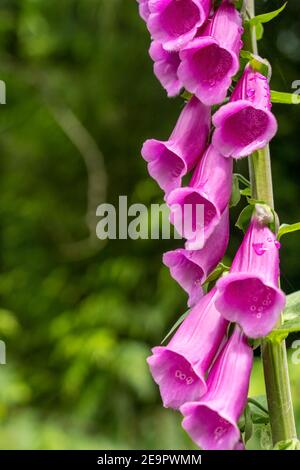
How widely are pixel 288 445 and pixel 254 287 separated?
0.14 m

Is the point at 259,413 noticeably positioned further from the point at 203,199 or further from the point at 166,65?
the point at 166,65

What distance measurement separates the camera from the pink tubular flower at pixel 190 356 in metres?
0.66

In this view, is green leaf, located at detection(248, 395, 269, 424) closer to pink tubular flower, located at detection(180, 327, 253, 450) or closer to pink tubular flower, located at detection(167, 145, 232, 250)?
pink tubular flower, located at detection(180, 327, 253, 450)

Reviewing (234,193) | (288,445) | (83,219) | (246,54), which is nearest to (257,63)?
(246,54)

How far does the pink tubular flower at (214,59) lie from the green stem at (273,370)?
2 centimetres

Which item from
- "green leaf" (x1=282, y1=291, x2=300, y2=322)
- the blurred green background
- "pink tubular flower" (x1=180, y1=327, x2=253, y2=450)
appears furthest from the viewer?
the blurred green background

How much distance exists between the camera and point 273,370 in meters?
0.67

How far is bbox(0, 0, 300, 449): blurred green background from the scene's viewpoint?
96.7 inches

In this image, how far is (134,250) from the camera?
2734mm

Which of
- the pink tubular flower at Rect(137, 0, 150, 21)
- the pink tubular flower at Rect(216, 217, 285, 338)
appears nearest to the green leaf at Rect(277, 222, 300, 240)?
the pink tubular flower at Rect(216, 217, 285, 338)

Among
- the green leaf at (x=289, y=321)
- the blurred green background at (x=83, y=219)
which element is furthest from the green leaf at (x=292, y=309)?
the blurred green background at (x=83, y=219)

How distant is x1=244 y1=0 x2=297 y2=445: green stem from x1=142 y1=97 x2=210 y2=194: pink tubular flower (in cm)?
7

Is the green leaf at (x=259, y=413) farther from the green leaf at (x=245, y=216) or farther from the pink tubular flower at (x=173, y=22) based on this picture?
the pink tubular flower at (x=173, y=22)
